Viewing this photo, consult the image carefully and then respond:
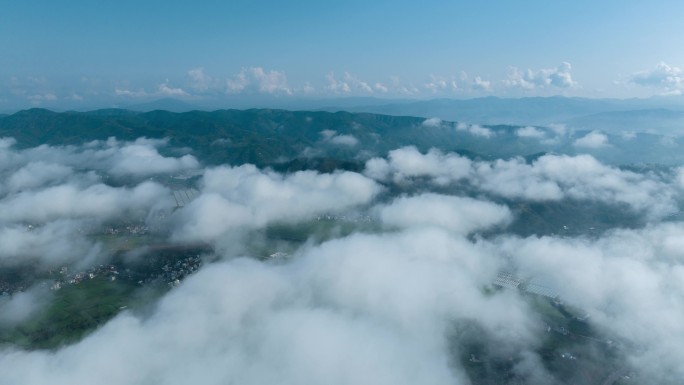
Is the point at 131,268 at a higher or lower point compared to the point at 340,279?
lower

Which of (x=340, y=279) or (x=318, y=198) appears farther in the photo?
(x=318, y=198)

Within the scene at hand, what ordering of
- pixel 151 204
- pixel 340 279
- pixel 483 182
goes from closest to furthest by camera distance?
pixel 340 279, pixel 151 204, pixel 483 182

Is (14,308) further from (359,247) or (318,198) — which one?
(318,198)

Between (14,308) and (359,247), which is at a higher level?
(359,247)

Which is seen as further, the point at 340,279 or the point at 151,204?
the point at 151,204

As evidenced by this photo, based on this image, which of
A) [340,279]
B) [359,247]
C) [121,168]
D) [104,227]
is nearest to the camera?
[340,279]

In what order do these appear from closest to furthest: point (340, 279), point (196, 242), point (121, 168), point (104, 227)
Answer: point (340, 279)
point (196, 242)
point (104, 227)
point (121, 168)

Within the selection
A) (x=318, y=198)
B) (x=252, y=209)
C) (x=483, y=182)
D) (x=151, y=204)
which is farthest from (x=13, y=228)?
(x=483, y=182)

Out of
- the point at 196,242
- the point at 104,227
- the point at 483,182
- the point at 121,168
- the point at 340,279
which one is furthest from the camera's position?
the point at 121,168

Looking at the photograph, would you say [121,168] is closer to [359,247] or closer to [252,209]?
[252,209]

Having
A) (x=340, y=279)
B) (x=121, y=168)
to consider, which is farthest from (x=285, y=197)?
(x=121, y=168)
